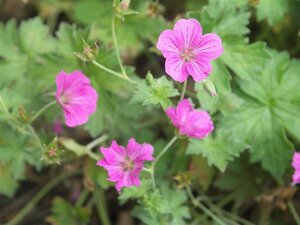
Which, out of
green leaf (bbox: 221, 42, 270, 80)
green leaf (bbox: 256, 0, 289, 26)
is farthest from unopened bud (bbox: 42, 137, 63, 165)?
green leaf (bbox: 256, 0, 289, 26)

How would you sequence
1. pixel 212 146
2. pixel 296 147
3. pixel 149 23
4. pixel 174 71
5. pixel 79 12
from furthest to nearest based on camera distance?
1. pixel 79 12
2. pixel 149 23
3. pixel 296 147
4. pixel 212 146
5. pixel 174 71

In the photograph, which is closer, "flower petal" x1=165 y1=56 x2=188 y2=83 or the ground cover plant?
"flower petal" x1=165 y1=56 x2=188 y2=83

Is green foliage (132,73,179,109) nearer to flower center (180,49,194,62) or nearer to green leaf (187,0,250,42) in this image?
flower center (180,49,194,62)

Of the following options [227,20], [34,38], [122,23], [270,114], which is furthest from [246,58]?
[34,38]

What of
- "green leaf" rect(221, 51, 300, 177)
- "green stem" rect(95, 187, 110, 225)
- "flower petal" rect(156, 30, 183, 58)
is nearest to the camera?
"flower petal" rect(156, 30, 183, 58)

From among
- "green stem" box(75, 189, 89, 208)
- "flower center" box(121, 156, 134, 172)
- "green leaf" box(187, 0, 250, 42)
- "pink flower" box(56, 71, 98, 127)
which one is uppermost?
"green leaf" box(187, 0, 250, 42)

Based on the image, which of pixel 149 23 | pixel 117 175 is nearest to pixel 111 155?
pixel 117 175

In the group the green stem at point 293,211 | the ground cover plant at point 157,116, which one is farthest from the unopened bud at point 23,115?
the green stem at point 293,211

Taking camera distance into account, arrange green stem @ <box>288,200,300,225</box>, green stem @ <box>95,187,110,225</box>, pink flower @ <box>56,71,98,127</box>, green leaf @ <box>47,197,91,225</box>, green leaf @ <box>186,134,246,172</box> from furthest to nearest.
Answer: green stem @ <box>95,187,110,225</box>
green leaf @ <box>47,197,91,225</box>
green stem @ <box>288,200,300,225</box>
green leaf @ <box>186,134,246,172</box>
pink flower @ <box>56,71,98,127</box>

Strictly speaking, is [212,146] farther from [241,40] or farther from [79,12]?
[79,12]
